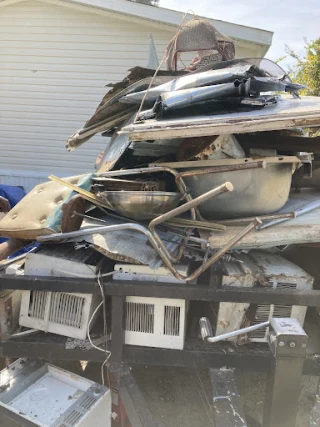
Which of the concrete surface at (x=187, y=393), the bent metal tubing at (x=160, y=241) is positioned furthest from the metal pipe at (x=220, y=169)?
the concrete surface at (x=187, y=393)

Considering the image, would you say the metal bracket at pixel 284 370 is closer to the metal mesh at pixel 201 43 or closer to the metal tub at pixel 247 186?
the metal tub at pixel 247 186

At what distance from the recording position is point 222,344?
177 cm

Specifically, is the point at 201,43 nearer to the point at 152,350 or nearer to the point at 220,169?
the point at 220,169

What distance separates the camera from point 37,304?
1846 mm

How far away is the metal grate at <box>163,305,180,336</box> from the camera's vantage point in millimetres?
1749

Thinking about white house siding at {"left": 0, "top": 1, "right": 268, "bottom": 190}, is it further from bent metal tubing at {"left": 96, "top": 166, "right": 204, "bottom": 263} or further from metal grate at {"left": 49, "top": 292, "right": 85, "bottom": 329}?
metal grate at {"left": 49, "top": 292, "right": 85, "bottom": 329}

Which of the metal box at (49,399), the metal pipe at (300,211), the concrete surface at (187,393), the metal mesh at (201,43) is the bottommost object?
the concrete surface at (187,393)

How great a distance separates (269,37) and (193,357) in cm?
535

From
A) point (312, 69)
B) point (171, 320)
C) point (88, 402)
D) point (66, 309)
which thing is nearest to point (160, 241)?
point (171, 320)

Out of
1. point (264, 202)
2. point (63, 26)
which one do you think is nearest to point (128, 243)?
point (264, 202)

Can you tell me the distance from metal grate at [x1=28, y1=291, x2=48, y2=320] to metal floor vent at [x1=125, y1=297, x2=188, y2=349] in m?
0.46

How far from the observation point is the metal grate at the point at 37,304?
1.84 meters

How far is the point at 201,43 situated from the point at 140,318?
2714 millimetres

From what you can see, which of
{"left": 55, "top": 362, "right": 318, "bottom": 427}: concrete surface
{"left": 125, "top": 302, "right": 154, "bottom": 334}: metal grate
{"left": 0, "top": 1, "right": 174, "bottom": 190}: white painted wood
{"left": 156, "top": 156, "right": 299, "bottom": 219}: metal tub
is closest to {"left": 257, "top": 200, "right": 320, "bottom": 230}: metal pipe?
{"left": 156, "top": 156, "right": 299, "bottom": 219}: metal tub
